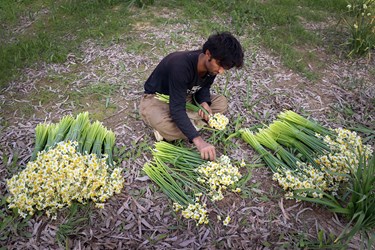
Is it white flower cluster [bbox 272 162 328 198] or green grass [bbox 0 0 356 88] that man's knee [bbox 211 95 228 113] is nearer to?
white flower cluster [bbox 272 162 328 198]

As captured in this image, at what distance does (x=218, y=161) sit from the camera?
8.31ft

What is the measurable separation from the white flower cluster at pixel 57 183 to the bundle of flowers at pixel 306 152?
132 cm

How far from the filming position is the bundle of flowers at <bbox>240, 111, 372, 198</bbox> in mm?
2357

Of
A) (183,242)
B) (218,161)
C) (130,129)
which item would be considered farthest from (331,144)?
(130,129)

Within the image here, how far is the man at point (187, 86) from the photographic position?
2.29m

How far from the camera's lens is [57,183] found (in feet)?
6.92

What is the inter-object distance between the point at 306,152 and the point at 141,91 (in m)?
1.81

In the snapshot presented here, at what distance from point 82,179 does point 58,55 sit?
222 centimetres

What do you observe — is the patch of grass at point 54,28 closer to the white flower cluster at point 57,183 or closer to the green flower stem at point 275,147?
the white flower cluster at point 57,183

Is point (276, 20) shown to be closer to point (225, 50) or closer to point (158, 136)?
point (225, 50)

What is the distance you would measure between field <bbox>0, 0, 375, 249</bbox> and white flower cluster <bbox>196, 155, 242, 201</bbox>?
0.12 m

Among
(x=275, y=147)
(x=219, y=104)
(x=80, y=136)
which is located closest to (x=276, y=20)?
(x=219, y=104)

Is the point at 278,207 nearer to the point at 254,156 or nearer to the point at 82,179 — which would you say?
the point at 254,156

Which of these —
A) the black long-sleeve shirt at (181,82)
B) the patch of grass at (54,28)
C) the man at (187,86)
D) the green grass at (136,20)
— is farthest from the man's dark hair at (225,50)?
the patch of grass at (54,28)
